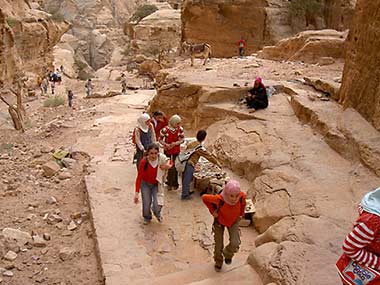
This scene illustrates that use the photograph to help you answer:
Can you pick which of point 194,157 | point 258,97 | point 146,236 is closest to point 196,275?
point 146,236

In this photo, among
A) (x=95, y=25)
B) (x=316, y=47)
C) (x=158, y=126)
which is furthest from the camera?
(x=95, y=25)

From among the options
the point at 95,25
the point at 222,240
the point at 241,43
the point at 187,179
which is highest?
the point at 222,240

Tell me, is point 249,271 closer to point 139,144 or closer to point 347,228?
point 347,228

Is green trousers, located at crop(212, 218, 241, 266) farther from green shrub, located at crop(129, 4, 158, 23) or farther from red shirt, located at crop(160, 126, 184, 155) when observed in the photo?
green shrub, located at crop(129, 4, 158, 23)

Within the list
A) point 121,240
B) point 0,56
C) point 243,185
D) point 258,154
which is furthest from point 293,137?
point 0,56

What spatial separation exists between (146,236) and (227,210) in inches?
79.0

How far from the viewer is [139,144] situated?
686cm

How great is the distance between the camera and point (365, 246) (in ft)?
8.98

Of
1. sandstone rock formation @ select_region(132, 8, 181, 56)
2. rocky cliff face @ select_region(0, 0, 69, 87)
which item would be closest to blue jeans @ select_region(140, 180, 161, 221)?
rocky cliff face @ select_region(0, 0, 69, 87)

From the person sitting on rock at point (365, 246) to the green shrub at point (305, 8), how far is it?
2009cm

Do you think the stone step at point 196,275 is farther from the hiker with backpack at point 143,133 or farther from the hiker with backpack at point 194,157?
the hiker with backpack at point 143,133

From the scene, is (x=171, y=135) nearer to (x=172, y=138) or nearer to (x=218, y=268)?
(x=172, y=138)

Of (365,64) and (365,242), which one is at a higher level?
(365,64)

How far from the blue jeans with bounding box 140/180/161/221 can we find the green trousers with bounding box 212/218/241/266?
1486 mm
